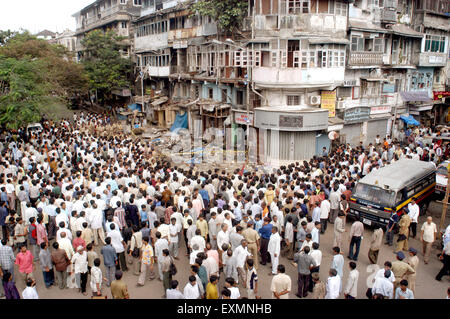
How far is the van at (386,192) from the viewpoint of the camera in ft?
41.5

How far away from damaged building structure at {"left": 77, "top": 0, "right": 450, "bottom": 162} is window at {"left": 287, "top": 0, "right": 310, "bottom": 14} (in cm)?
8

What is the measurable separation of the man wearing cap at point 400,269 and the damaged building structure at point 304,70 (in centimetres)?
1399

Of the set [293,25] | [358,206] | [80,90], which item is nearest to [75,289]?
[358,206]

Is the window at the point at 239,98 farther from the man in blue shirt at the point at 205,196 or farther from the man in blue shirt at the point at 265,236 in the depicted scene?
the man in blue shirt at the point at 265,236

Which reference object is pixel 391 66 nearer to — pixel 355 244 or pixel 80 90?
pixel 355 244

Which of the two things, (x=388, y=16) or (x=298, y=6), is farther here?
→ (x=388, y=16)

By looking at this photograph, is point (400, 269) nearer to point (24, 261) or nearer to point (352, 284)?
point (352, 284)

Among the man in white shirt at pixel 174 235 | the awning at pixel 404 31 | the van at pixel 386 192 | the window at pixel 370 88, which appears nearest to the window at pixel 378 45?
the awning at pixel 404 31

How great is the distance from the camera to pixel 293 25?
880 inches

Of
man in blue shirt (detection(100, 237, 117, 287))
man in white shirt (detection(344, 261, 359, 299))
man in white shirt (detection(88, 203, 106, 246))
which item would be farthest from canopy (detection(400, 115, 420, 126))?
man in blue shirt (detection(100, 237, 117, 287))

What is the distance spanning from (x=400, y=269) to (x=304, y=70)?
15.5 metres

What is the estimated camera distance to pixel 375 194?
13.0m

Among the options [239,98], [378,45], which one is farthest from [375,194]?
[378,45]
